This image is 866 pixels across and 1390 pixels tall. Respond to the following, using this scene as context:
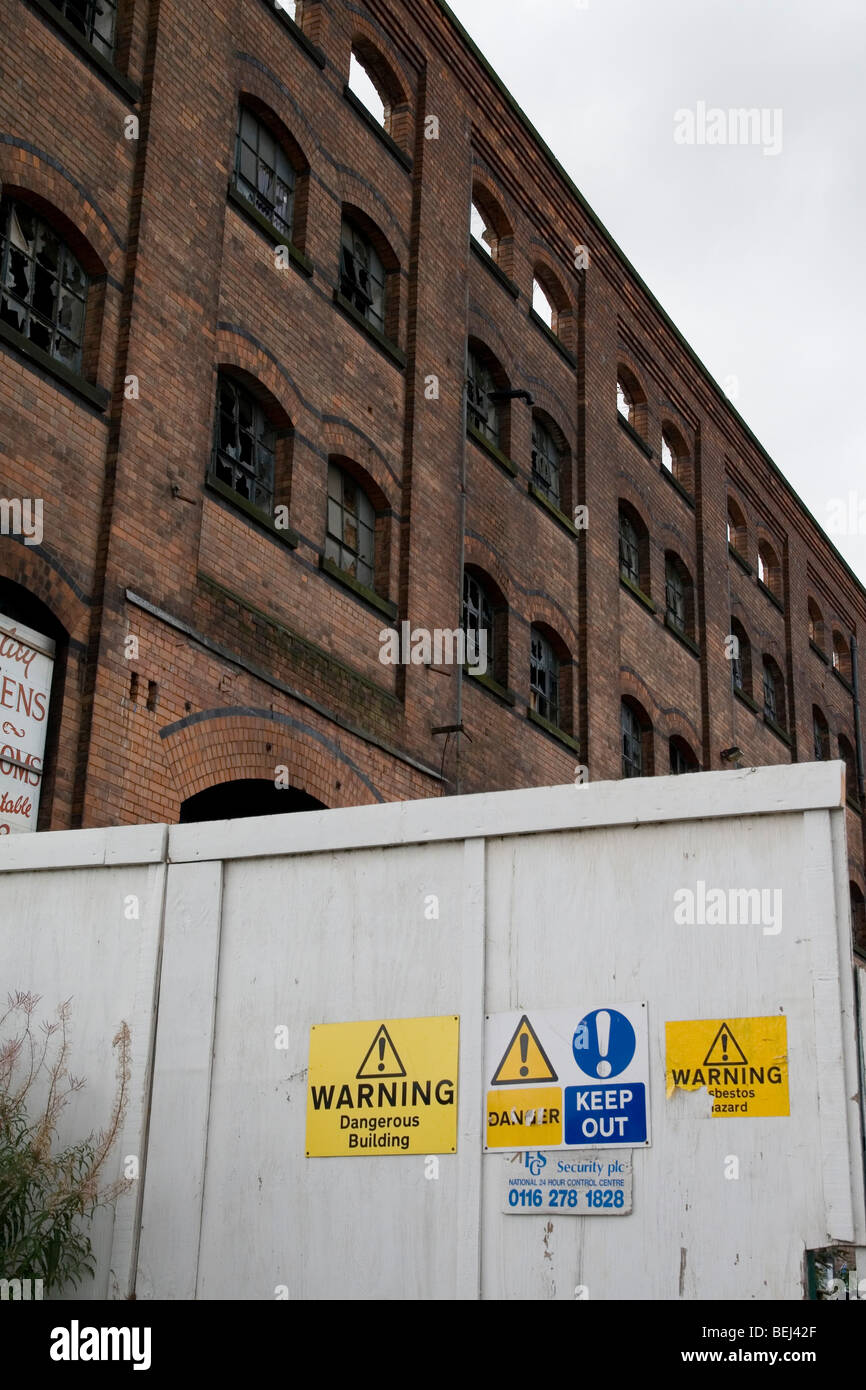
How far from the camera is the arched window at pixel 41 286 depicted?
37.1ft

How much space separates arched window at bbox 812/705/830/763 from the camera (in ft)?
97.0

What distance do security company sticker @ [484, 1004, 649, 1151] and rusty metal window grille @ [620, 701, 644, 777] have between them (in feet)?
50.1

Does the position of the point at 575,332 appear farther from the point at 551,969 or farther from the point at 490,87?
the point at 551,969

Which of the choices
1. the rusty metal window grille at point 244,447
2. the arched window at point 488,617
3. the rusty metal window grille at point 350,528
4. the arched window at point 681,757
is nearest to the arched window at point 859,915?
the arched window at point 681,757

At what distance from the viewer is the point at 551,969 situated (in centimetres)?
553

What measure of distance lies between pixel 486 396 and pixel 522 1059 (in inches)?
558

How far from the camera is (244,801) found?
13570mm

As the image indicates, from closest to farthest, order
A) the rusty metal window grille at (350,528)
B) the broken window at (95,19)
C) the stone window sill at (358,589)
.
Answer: the broken window at (95,19) → the stone window sill at (358,589) → the rusty metal window grille at (350,528)

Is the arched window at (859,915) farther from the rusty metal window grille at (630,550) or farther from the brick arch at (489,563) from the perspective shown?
the brick arch at (489,563)

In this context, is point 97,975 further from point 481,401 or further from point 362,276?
point 481,401

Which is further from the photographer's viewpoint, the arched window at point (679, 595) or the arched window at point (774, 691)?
the arched window at point (774, 691)

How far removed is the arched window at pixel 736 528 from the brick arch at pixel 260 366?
560 inches

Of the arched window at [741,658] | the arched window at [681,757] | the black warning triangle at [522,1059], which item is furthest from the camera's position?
the arched window at [741,658]

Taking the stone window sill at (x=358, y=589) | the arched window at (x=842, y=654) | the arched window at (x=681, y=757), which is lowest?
the stone window sill at (x=358, y=589)
